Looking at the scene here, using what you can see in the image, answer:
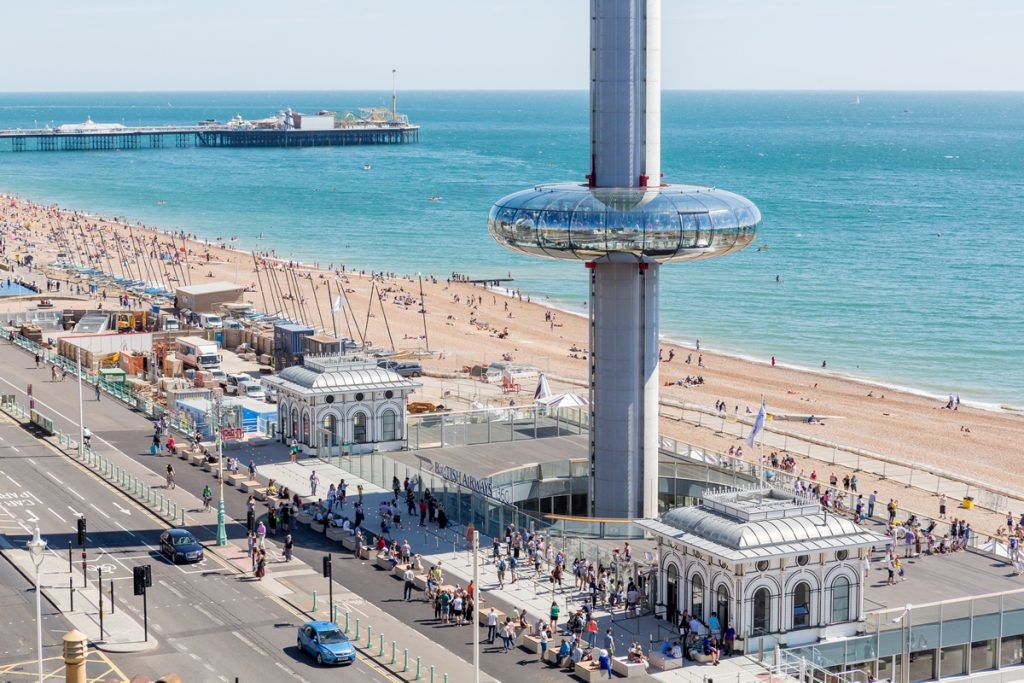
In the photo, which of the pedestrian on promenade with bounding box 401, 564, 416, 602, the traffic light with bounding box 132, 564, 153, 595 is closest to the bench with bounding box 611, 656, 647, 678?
the pedestrian on promenade with bounding box 401, 564, 416, 602

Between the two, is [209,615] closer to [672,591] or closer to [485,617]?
[485,617]

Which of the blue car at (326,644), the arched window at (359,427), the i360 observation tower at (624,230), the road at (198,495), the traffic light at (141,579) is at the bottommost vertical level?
the road at (198,495)

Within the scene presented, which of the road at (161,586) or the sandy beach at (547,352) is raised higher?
the road at (161,586)

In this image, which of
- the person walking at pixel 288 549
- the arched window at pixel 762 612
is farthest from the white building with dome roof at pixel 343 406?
the arched window at pixel 762 612

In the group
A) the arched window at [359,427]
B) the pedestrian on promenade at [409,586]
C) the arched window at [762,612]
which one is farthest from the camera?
the arched window at [359,427]

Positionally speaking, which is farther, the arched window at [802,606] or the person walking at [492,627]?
the person walking at [492,627]

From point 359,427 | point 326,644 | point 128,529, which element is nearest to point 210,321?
point 359,427

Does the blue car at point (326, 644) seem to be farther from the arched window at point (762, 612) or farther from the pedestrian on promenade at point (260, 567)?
the arched window at point (762, 612)

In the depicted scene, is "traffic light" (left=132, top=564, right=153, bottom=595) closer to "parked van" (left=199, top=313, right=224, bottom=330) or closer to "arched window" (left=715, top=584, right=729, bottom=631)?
"arched window" (left=715, top=584, right=729, bottom=631)
